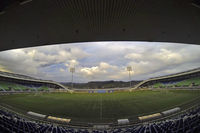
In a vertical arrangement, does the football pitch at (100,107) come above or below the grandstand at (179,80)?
below

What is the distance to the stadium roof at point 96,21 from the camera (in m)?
2.77

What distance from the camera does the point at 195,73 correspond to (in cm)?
2373

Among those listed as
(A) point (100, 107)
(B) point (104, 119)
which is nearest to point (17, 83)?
(A) point (100, 107)

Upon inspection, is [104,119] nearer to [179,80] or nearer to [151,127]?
[151,127]

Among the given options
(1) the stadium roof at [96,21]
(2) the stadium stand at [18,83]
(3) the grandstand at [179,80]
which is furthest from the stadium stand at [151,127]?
(2) the stadium stand at [18,83]

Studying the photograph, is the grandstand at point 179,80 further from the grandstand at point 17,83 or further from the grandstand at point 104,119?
the grandstand at point 17,83

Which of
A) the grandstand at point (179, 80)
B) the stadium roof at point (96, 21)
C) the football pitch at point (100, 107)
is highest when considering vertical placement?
the stadium roof at point (96, 21)

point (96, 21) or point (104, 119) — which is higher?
point (96, 21)

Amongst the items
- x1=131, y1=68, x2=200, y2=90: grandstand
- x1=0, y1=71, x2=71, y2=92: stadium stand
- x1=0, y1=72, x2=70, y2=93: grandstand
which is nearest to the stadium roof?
x1=131, y1=68, x2=200, y2=90: grandstand

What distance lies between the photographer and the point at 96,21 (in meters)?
3.46

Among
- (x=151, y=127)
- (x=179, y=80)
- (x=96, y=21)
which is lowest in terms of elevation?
(x=179, y=80)

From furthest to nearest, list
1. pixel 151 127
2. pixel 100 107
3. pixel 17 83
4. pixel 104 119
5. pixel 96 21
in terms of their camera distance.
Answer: pixel 17 83 < pixel 100 107 < pixel 104 119 < pixel 96 21 < pixel 151 127

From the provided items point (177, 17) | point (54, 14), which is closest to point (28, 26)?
point (54, 14)

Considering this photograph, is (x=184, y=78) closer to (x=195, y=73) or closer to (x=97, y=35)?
(x=195, y=73)
